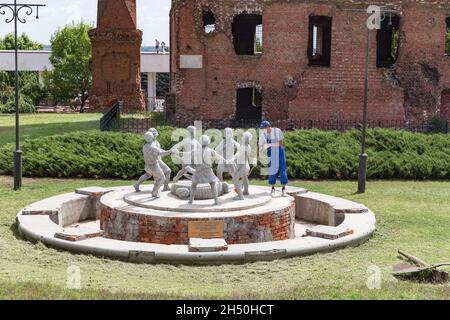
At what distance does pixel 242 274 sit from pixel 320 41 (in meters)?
28.4

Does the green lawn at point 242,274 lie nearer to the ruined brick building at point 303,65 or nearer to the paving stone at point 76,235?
the paving stone at point 76,235

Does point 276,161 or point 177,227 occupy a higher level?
point 276,161

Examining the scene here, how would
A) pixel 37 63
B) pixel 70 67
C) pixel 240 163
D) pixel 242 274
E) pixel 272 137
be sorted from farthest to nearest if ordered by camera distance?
1. pixel 37 63
2. pixel 70 67
3. pixel 272 137
4. pixel 240 163
5. pixel 242 274

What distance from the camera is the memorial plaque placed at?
1071 centimetres

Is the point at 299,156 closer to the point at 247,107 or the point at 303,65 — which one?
the point at 303,65

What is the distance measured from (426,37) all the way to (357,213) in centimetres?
1767

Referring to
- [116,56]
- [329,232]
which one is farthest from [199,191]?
[116,56]

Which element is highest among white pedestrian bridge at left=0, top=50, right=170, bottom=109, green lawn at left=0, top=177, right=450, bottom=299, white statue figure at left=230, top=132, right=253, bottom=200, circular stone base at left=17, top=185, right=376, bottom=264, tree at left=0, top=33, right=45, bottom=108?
white pedestrian bridge at left=0, top=50, right=170, bottom=109

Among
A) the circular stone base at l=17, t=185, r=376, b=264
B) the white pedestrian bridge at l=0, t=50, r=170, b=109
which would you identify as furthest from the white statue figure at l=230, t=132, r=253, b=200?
the white pedestrian bridge at l=0, t=50, r=170, b=109

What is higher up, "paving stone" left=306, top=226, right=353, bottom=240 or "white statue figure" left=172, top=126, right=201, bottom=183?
"white statue figure" left=172, top=126, right=201, bottom=183

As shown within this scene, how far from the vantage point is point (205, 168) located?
37.7 ft

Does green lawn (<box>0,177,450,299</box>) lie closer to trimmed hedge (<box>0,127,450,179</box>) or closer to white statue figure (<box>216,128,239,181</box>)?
white statue figure (<box>216,128,239,181</box>)

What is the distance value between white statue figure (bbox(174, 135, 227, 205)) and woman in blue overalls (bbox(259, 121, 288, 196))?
213 cm

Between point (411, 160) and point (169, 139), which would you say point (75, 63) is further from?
point (411, 160)
